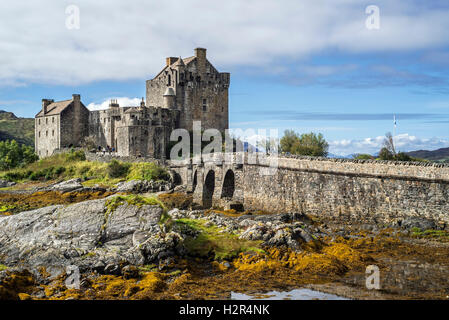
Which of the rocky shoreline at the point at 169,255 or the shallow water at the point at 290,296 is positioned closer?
the shallow water at the point at 290,296

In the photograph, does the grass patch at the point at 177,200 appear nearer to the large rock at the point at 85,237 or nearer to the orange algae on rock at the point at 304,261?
the large rock at the point at 85,237

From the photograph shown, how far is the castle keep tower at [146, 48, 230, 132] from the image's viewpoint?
2324 inches

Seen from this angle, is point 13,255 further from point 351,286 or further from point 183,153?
point 183,153

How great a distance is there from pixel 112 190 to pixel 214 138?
17.0m

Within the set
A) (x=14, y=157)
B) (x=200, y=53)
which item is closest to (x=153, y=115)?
(x=200, y=53)

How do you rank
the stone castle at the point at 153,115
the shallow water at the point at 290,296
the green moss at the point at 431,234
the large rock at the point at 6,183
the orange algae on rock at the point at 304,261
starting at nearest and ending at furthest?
the shallow water at the point at 290,296, the orange algae on rock at the point at 304,261, the green moss at the point at 431,234, the large rock at the point at 6,183, the stone castle at the point at 153,115

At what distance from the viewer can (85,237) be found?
2003cm

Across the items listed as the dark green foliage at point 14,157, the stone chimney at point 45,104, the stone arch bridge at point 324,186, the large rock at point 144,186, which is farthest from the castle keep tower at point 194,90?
the stone arch bridge at point 324,186

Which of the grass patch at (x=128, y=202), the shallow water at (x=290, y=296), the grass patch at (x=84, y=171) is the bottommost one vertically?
the shallow water at (x=290, y=296)

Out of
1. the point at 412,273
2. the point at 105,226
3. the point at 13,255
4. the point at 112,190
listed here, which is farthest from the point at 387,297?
the point at 112,190

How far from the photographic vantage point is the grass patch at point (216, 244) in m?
20.4

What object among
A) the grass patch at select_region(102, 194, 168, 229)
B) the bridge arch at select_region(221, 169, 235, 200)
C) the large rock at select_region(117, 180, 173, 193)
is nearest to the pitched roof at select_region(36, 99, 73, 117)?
the large rock at select_region(117, 180, 173, 193)

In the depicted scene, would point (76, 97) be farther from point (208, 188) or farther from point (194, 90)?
point (208, 188)

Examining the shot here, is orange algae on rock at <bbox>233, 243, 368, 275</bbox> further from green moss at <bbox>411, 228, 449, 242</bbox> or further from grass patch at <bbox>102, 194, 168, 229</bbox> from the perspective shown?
green moss at <bbox>411, 228, 449, 242</bbox>
